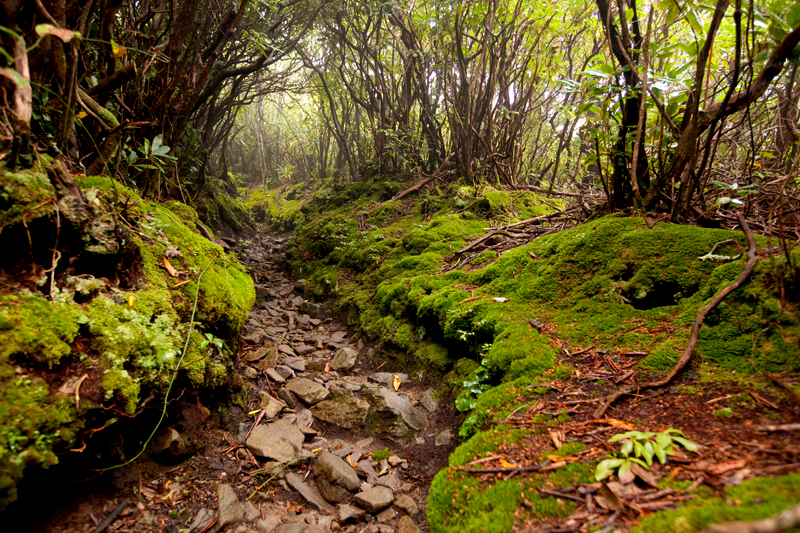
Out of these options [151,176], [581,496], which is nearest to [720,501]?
[581,496]

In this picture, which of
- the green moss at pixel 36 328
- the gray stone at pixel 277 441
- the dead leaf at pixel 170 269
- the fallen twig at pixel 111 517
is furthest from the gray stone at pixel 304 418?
the green moss at pixel 36 328

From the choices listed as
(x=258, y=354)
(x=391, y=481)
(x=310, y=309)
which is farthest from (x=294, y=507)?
(x=310, y=309)

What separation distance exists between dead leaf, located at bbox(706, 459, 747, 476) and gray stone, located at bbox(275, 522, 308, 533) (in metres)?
2.09

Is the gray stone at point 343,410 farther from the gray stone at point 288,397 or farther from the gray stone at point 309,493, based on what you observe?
the gray stone at point 309,493

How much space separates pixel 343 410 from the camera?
329 centimetres

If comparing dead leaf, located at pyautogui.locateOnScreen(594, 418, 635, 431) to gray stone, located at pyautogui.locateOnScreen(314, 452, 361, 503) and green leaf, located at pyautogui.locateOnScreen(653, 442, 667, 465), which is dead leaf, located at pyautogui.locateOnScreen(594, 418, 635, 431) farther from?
gray stone, located at pyautogui.locateOnScreen(314, 452, 361, 503)

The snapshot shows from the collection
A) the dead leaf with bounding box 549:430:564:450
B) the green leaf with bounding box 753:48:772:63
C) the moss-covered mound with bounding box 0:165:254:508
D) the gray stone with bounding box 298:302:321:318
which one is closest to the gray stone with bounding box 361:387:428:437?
the moss-covered mound with bounding box 0:165:254:508

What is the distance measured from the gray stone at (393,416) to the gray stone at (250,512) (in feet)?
3.55

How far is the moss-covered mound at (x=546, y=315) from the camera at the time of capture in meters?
1.81

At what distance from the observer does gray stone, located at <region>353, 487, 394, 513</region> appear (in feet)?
7.70

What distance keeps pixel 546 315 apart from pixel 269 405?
2.55 meters

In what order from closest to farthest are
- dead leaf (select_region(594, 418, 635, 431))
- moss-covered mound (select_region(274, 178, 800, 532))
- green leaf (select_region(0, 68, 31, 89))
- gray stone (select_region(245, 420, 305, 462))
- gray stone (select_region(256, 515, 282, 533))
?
green leaf (select_region(0, 68, 31, 89)) < dead leaf (select_region(594, 418, 635, 431)) < moss-covered mound (select_region(274, 178, 800, 532)) < gray stone (select_region(256, 515, 282, 533)) < gray stone (select_region(245, 420, 305, 462))

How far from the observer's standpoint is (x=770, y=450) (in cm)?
124

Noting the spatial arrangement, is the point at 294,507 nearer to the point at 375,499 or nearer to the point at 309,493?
the point at 309,493
